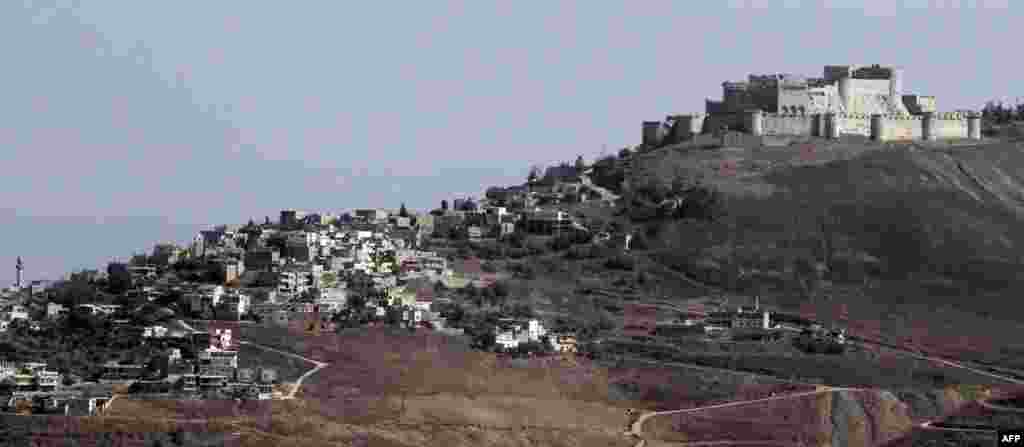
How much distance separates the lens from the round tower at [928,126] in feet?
551

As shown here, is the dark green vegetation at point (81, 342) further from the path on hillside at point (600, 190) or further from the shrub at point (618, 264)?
the path on hillside at point (600, 190)

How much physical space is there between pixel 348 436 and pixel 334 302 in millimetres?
24869

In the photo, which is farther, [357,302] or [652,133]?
[652,133]

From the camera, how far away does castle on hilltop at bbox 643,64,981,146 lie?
540 feet

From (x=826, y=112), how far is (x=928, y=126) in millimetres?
6366

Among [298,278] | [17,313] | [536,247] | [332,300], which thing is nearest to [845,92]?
[536,247]

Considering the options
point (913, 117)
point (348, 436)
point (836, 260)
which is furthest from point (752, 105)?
point (348, 436)

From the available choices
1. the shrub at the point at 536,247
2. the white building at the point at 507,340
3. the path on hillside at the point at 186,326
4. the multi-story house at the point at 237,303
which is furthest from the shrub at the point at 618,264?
the path on hillside at the point at 186,326

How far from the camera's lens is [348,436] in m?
97.2

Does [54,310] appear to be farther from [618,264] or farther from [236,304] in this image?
[618,264]

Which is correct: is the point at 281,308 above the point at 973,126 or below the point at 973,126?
below

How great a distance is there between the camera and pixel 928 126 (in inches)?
6629

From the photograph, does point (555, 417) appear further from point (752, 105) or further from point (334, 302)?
point (752, 105)

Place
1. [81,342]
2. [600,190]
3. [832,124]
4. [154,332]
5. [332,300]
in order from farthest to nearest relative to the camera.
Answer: [832,124] → [600,190] → [332,300] → [154,332] → [81,342]
